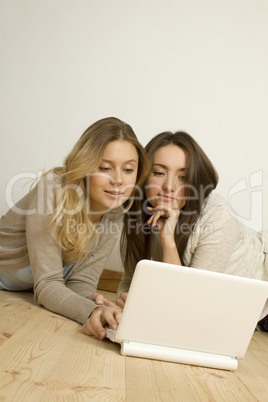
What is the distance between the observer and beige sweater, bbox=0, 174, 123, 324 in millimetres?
1505

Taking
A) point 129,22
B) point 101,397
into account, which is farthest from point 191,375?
point 129,22

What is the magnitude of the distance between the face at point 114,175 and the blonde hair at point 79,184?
1.0 inches

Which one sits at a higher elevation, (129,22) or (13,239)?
(129,22)

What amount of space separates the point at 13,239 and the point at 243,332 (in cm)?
102

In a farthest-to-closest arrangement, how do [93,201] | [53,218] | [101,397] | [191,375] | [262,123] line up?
[262,123], [93,201], [53,218], [191,375], [101,397]

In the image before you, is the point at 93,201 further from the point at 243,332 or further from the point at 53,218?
the point at 243,332

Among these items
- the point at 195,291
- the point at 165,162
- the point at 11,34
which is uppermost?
the point at 11,34

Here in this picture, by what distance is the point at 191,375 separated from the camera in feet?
3.42

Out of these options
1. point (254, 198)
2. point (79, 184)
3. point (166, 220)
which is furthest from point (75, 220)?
point (254, 198)

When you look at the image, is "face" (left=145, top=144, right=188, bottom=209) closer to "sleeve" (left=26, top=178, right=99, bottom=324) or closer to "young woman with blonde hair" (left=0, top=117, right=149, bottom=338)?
"young woman with blonde hair" (left=0, top=117, right=149, bottom=338)

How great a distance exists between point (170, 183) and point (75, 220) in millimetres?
406

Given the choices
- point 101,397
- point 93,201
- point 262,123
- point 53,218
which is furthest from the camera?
point 262,123

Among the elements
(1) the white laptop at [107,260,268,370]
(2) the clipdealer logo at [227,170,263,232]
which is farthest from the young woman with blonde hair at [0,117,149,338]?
(2) the clipdealer logo at [227,170,263,232]

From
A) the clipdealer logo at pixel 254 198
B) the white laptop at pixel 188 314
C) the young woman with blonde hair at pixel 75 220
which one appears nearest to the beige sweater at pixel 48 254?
the young woman with blonde hair at pixel 75 220
